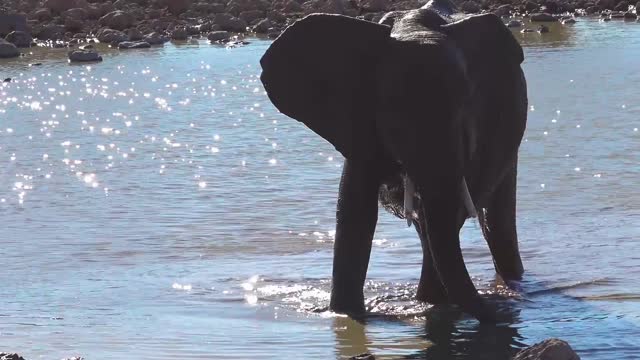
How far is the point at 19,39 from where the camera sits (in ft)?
102

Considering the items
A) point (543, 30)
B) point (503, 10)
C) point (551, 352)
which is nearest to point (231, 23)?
point (503, 10)

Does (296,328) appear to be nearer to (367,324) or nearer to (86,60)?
(367,324)

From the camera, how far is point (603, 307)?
8.38 metres

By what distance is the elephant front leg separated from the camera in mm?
8102

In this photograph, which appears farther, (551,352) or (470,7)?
(470,7)

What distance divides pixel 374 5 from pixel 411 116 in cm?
2934

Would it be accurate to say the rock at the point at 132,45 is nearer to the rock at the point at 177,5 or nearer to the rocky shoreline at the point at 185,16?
the rocky shoreline at the point at 185,16

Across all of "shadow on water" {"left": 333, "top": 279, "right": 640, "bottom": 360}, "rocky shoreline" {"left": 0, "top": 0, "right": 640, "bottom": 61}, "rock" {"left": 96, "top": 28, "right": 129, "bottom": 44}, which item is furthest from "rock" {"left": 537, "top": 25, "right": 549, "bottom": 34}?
"shadow on water" {"left": 333, "top": 279, "right": 640, "bottom": 360}

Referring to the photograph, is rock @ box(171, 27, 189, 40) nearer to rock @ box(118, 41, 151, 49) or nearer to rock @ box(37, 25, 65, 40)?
rock @ box(118, 41, 151, 49)

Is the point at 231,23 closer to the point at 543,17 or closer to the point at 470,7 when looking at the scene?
the point at 470,7

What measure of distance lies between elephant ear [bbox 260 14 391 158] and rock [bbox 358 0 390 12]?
2802cm

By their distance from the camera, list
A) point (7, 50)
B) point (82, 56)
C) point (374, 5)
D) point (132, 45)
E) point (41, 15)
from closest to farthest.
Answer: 1. point (82, 56)
2. point (7, 50)
3. point (132, 45)
4. point (374, 5)
5. point (41, 15)

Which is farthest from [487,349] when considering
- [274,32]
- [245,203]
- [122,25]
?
[122,25]

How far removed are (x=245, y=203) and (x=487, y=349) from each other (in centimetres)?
520
